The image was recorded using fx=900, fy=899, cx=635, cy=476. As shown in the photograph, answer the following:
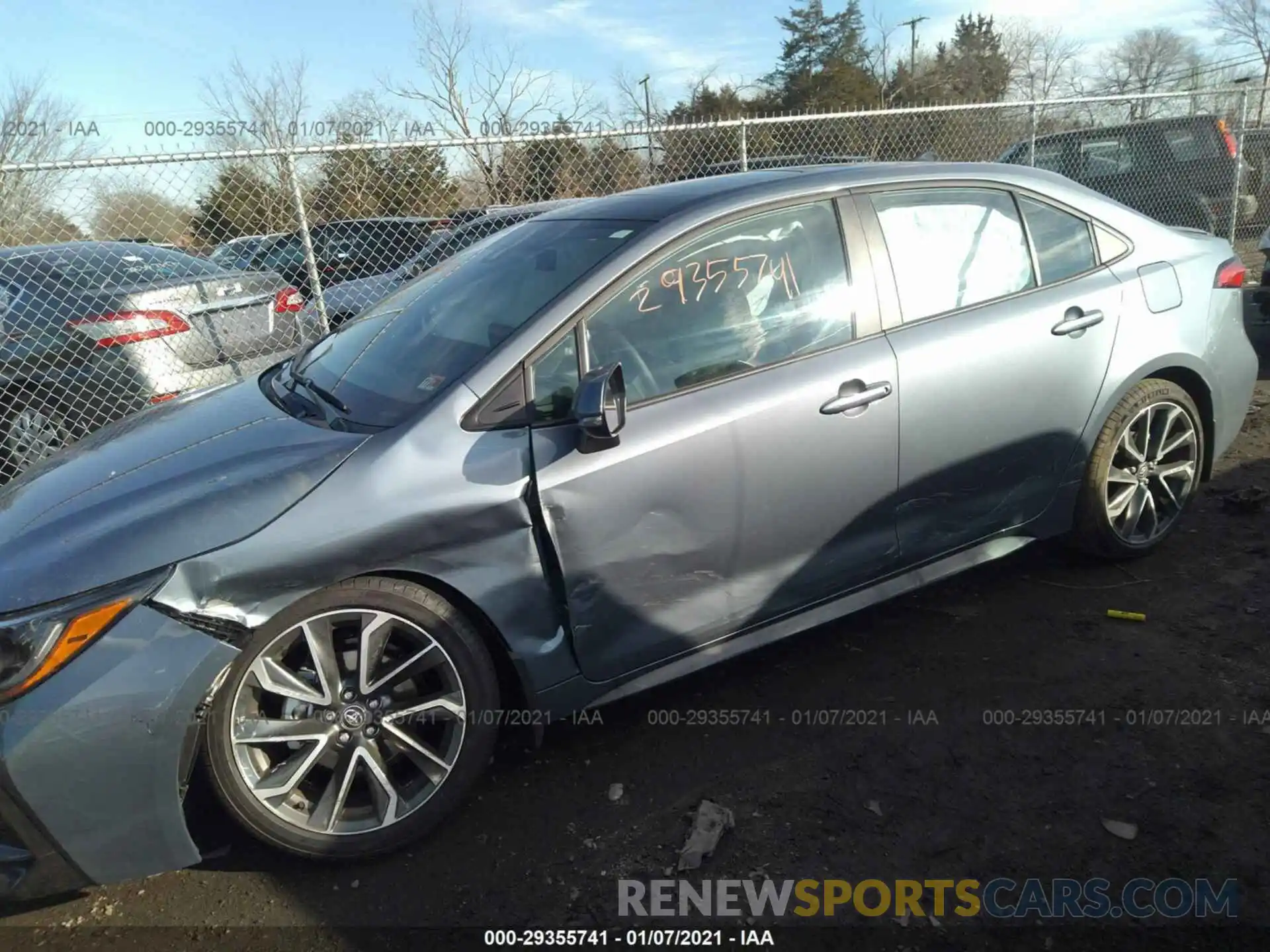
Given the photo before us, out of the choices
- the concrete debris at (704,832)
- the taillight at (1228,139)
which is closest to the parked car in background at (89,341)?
the concrete debris at (704,832)

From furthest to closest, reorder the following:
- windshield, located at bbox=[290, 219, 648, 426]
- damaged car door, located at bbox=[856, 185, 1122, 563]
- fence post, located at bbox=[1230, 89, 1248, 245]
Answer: fence post, located at bbox=[1230, 89, 1248, 245]
damaged car door, located at bbox=[856, 185, 1122, 563]
windshield, located at bbox=[290, 219, 648, 426]

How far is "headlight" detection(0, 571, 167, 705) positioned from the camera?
2.09 m

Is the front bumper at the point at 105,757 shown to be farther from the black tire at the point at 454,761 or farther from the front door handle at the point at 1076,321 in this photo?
the front door handle at the point at 1076,321

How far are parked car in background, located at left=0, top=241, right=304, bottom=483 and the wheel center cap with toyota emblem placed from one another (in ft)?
11.4

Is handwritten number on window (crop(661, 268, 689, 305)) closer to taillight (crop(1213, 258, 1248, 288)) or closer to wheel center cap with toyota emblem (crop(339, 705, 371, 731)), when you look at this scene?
wheel center cap with toyota emblem (crop(339, 705, 371, 731))

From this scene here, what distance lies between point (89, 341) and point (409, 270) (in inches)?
112

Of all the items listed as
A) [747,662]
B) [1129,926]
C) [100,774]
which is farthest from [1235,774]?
[100,774]

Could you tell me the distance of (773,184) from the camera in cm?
311

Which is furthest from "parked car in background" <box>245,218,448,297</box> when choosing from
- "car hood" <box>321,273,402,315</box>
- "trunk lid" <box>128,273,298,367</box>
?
"trunk lid" <box>128,273,298,367</box>

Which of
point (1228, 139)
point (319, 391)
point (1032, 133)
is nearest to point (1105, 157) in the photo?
point (1228, 139)

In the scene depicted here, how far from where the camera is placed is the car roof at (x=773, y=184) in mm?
3020

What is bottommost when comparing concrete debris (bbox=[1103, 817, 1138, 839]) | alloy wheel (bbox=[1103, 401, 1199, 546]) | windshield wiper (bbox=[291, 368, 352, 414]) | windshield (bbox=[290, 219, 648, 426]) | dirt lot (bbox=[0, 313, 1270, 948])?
dirt lot (bbox=[0, 313, 1270, 948])

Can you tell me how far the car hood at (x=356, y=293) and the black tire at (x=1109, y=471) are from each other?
534 cm

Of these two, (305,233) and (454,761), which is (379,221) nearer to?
(305,233)
